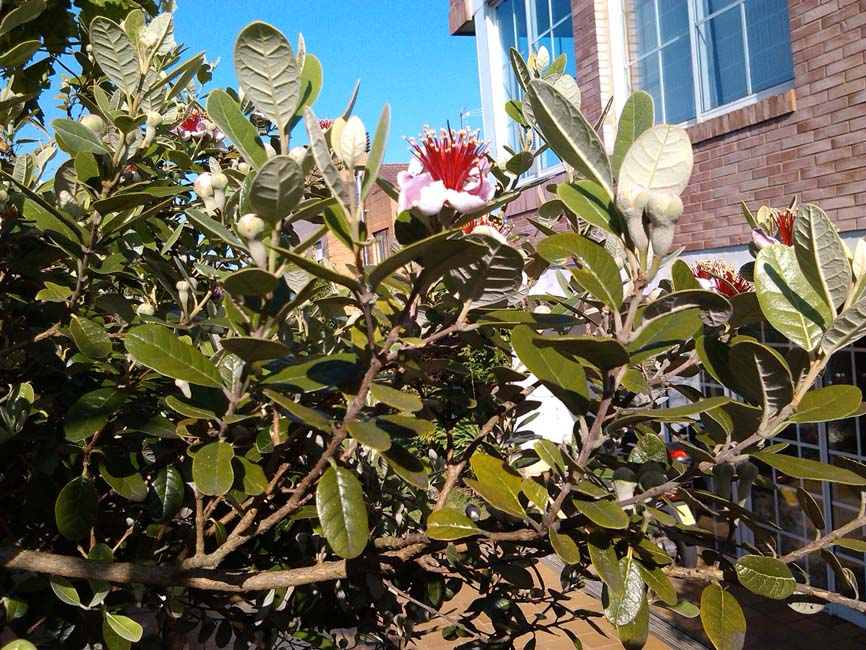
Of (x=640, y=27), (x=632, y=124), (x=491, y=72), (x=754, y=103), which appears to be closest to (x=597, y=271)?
(x=632, y=124)

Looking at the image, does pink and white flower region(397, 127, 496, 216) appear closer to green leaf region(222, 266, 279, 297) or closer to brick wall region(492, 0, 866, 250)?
green leaf region(222, 266, 279, 297)

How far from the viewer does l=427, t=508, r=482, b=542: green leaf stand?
1040 mm

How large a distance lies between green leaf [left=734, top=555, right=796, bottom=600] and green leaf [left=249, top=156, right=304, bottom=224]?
0.75 m

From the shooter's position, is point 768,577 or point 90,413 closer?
point 768,577

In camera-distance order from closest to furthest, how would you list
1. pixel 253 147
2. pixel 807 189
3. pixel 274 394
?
pixel 274 394, pixel 253 147, pixel 807 189

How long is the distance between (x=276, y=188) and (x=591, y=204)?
391 millimetres

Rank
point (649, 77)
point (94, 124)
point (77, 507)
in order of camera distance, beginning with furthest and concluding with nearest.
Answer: point (649, 77) < point (94, 124) < point (77, 507)

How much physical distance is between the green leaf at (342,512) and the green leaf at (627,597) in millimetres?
340

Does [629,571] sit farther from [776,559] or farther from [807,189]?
[807,189]

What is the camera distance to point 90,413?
1.10 m

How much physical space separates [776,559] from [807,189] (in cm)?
450

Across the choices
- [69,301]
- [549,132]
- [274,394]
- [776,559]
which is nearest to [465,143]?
[549,132]

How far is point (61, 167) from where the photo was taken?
52.8 inches

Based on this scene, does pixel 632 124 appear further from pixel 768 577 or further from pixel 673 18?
pixel 673 18
